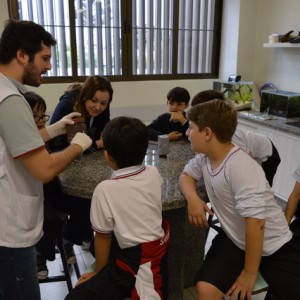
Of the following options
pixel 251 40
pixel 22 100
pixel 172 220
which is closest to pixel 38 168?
pixel 22 100

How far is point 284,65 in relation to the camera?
3.59 metres

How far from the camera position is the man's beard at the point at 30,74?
48.3 inches

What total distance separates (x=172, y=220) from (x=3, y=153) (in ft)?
3.14

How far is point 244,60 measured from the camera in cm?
402

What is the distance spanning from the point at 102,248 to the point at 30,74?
27.5 inches

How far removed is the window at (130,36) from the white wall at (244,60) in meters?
0.14

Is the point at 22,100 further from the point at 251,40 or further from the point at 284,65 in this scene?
the point at 251,40

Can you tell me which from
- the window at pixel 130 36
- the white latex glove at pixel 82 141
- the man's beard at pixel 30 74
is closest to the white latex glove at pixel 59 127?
the white latex glove at pixel 82 141

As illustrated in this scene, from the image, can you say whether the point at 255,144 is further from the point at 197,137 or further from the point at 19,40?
the point at 19,40

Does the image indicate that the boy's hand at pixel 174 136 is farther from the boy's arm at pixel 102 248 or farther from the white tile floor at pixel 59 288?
the boy's arm at pixel 102 248

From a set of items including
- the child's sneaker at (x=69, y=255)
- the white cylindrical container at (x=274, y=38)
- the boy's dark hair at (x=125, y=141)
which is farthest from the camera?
the white cylindrical container at (x=274, y=38)

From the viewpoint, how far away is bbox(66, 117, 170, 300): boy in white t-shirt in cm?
114

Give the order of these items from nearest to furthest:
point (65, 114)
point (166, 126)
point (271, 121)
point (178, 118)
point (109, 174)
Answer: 1. point (109, 174)
2. point (65, 114)
3. point (178, 118)
4. point (166, 126)
5. point (271, 121)

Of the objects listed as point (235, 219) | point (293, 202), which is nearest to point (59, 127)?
point (235, 219)
